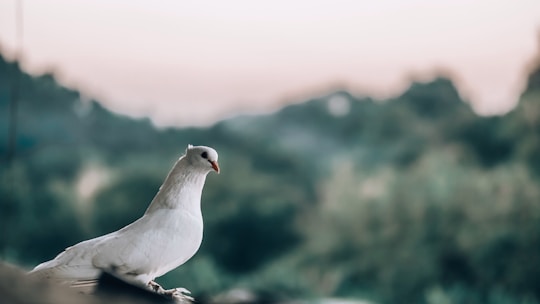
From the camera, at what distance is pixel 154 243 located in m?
1.11

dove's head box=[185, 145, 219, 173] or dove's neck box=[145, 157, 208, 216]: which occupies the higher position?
dove's head box=[185, 145, 219, 173]

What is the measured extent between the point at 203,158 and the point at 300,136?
32.5 inches

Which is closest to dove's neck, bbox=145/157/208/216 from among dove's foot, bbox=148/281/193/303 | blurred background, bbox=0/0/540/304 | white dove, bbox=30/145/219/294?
white dove, bbox=30/145/219/294

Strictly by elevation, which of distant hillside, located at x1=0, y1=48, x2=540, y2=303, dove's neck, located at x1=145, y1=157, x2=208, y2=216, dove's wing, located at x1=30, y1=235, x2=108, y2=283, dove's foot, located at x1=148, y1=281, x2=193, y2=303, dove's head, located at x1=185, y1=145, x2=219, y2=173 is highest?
distant hillside, located at x1=0, y1=48, x2=540, y2=303

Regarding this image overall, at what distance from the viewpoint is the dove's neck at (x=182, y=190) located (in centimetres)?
119

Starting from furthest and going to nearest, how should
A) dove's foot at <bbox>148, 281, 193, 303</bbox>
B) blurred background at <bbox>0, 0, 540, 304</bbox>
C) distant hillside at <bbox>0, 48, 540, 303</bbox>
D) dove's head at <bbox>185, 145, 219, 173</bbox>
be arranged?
distant hillside at <bbox>0, 48, 540, 303</bbox> < blurred background at <bbox>0, 0, 540, 304</bbox> < dove's head at <bbox>185, 145, 219, 173</bbox> < dove's foot at <bbox>148, 281, 193, 303</bbox>

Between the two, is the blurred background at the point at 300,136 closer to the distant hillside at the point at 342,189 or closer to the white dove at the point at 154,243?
the distant hillside at the point at 342,189

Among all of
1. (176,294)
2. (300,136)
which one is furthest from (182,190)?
(300,136)

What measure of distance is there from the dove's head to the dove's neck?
13 millimetres

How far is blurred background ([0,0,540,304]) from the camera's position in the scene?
71.5 inches

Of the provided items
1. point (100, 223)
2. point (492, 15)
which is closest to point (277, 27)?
point (492, 15)

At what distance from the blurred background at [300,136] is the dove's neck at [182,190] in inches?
26.0

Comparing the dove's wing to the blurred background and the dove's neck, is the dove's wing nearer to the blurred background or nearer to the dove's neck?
the dove's neck

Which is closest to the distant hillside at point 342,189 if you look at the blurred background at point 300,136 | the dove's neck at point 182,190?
the blurred background at point 300,136
